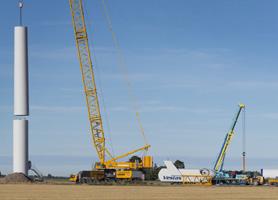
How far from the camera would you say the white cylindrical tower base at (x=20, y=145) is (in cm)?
13312

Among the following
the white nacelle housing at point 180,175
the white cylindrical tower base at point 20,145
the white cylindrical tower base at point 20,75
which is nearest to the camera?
the white nacelle housing at point 180,175

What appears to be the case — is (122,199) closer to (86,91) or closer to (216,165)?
(86,91)

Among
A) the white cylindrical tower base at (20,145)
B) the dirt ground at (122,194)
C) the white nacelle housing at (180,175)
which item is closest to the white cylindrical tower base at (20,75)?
the white cylindrical tower base at (20,145)

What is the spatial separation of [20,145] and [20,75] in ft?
46.2

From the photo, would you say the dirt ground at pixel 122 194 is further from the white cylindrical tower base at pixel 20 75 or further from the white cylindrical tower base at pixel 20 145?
the white cylindrical tower base at pixel 20 75

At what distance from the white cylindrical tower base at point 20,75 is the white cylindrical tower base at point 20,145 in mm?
2209

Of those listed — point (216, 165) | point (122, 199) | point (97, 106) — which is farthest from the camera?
point (216, 165)

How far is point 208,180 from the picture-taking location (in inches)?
5197

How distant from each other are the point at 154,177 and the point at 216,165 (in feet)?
89.6

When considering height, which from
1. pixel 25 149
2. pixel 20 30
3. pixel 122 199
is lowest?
pixel 122 199

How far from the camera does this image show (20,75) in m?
134

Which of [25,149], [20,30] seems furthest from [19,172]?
[20,30]

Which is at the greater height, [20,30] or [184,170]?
[20,30]

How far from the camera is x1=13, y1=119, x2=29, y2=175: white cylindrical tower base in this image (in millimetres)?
133125
